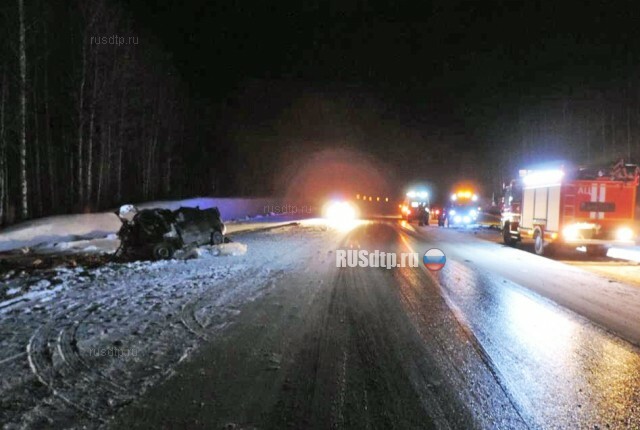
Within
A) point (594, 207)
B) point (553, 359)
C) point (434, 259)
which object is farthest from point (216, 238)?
point (594, 207)

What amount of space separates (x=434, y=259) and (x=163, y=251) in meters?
8.07

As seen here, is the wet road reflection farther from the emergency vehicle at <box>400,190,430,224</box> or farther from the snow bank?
the emergency vehicle at <box>400,190,430,224</box>

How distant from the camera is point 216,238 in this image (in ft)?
52.1

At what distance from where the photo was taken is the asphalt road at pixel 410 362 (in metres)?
4.05

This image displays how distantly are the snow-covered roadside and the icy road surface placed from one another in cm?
2

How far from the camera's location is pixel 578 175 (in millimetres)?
16266

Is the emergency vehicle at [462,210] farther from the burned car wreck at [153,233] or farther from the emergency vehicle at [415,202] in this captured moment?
the burned car wreck at [153,233]

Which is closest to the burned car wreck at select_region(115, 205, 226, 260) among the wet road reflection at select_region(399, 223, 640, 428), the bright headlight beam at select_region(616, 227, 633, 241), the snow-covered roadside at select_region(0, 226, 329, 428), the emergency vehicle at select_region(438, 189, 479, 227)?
the snow-covered roadside at select_region(0, 226, 329, 428)

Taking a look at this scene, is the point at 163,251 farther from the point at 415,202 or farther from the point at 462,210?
the point at 415,202

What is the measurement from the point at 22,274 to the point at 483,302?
31.9 ft

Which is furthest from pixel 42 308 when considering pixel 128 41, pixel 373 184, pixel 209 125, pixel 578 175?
pixel 373 184

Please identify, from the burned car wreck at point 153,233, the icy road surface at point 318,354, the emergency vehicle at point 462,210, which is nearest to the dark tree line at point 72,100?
the burned car wreck at point 153,233

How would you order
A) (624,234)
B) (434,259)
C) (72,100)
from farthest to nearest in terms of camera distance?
(72,100)
(624,234)
(434,259)

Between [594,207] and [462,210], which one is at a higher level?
[594,207]
